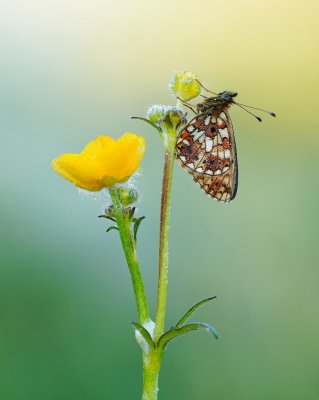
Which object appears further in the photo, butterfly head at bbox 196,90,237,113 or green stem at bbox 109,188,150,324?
butterfly head at bbox 196,90,237,113

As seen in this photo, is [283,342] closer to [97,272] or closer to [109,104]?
[97,272]

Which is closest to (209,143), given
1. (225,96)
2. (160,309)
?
(225,96)

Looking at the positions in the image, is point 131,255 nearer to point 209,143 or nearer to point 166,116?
point 166,116

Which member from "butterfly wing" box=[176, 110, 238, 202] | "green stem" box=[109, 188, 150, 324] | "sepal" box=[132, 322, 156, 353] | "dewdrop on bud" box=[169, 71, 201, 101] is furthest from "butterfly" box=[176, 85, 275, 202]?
"sepal" box=[132, 322, 156, 353]

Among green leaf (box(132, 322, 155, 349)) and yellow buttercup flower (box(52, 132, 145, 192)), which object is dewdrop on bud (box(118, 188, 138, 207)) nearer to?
yellow buttercup flower (box(52, 132, 145, 192))

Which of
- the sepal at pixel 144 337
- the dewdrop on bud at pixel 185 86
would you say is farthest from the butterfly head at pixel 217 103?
the sepal at pixel 144 337
